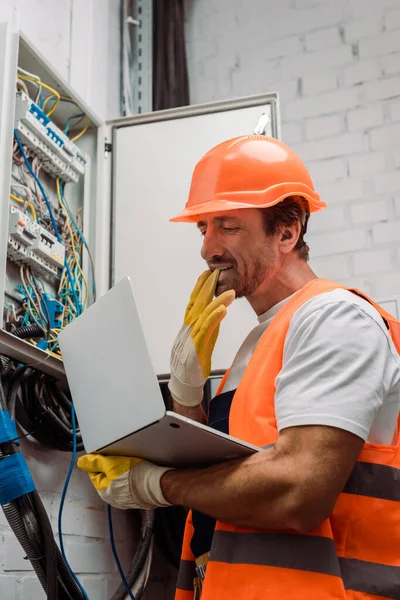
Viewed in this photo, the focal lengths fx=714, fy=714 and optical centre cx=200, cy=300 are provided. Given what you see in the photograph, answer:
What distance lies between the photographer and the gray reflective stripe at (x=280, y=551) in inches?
43.9

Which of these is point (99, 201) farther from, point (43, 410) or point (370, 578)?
point (370, 578)

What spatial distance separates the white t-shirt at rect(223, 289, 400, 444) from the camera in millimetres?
1114

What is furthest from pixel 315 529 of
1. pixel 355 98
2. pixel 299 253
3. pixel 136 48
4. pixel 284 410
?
pixel 136 48

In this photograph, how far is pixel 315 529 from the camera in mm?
1134

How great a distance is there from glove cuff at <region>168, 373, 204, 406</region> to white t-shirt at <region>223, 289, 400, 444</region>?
393 mm

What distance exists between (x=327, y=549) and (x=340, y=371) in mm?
279

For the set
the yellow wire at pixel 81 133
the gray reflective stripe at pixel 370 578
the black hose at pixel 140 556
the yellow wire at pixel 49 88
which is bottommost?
the black hose at pixel 140 556

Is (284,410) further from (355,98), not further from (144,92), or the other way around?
(144,92)

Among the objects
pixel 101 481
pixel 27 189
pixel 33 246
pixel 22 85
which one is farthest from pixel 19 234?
pixel 101 481

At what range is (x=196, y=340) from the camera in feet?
4.97

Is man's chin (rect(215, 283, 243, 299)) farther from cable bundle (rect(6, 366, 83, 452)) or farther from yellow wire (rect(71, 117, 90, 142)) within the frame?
yellow wire (rect(71, 117, 90, 142))

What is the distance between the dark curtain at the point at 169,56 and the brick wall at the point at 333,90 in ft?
0.34

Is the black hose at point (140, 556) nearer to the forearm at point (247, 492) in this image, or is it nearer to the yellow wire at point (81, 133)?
the forearm at point (247, 492)

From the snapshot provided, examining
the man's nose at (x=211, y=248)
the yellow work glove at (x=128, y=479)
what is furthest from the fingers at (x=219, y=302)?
the yellow work glove at (x=128, y=479)
